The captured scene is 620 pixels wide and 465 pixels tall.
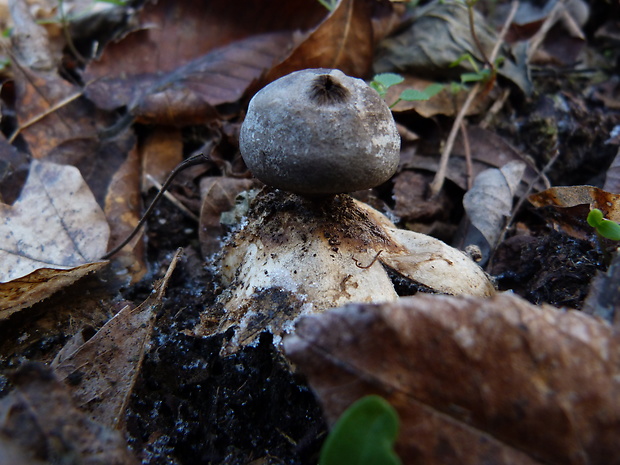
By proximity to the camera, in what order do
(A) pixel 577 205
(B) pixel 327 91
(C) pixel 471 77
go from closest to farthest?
(B) pixel 327 91 → (A) pixel 577 205 → (C) pixel 471 77

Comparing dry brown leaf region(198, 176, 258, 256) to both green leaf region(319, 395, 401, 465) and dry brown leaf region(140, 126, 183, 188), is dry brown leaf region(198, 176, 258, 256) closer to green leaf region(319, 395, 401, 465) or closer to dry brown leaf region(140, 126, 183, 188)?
dry brown leaf region(140, 126, 183, 188)

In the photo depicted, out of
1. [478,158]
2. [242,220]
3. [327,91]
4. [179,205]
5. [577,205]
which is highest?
[327,91]

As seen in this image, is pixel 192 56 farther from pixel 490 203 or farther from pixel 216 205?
pixel 490 203

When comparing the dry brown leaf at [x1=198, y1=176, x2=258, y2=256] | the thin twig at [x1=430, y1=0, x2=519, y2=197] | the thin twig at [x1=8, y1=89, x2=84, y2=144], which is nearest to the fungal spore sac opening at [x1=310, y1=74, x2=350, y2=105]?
the dry brown leaf at [x1=198, y1=176, x2=258, y2=256]

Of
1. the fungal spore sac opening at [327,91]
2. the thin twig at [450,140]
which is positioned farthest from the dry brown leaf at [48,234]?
the thin twig at [450,140]

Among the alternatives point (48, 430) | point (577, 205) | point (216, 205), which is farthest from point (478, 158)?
point (48, 430)

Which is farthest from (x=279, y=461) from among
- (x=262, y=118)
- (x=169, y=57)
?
(x=169, y=57)

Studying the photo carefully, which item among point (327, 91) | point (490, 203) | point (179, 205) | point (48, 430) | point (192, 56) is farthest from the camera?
point (192, 56)
